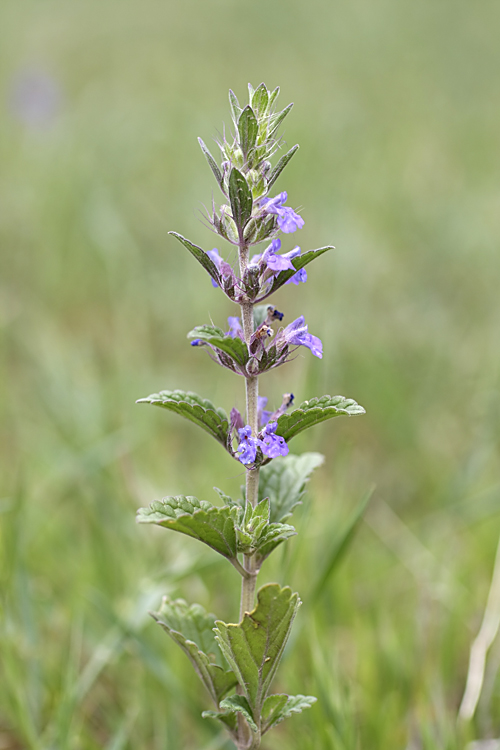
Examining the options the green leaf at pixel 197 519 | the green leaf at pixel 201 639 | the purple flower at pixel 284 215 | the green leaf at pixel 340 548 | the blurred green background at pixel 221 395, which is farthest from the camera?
the blurred green background at pixel 221 395

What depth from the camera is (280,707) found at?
1.38 m

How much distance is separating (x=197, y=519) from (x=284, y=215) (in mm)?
629

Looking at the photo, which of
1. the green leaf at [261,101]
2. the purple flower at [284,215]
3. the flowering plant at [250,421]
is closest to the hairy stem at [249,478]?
the flowering plant at [250,421]

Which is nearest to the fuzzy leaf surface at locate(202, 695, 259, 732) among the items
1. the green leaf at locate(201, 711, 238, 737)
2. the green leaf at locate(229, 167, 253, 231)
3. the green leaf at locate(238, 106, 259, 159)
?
the green leaf at locate(201, 711, 238, 737)

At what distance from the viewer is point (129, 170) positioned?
6.55m

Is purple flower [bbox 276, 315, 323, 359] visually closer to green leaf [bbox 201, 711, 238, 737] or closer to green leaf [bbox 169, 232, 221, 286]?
green leaf [bbox 169, 232, 221, 286]

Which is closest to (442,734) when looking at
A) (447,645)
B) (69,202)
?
(447,645)

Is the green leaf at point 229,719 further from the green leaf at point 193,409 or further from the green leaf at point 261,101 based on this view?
Result: the green leaf at point 261,101

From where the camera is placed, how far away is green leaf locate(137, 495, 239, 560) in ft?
3.93

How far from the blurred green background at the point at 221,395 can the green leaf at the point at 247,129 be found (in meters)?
1.10

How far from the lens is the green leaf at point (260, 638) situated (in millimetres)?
1271

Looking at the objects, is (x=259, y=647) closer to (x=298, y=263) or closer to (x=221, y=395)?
(x=298, y=263)

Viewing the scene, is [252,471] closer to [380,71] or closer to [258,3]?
[380,71]

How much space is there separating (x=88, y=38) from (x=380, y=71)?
5.22m
